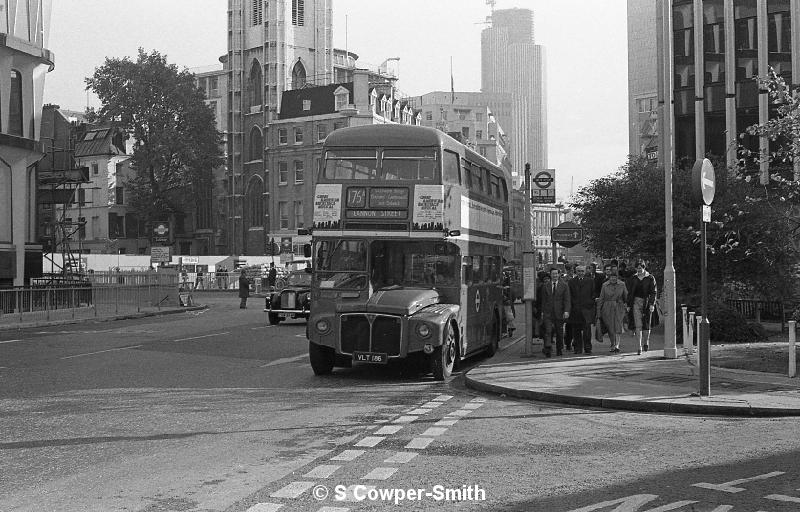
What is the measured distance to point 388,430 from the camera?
Result: 428 inches

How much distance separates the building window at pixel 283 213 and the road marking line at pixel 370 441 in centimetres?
8348

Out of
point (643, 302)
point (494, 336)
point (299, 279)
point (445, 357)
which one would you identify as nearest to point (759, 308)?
point (643, 302)

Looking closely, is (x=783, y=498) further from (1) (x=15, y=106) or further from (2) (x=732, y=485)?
(1) (x=15, y=106)

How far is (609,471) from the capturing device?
337 inches

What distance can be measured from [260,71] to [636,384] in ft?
293

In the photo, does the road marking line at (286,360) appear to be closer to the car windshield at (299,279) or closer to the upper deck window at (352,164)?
the upper deck window at (352,164)

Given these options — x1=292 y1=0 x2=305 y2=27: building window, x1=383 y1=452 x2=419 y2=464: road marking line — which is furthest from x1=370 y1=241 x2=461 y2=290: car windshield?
x1=292 y1=0 x2=305 y2=27: building window

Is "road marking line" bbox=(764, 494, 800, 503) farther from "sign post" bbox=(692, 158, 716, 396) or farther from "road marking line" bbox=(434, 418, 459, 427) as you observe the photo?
"sign post" bbox=(692, 158, 716, 396)

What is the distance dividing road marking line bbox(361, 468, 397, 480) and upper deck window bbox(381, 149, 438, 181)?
29.8 feet

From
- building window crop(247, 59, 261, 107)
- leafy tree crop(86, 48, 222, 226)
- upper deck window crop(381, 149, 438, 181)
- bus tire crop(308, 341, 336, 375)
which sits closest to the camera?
bus tire crop(308, 341, 336, 375)

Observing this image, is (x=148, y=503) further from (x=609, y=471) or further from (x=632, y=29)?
(x=632, y=29)

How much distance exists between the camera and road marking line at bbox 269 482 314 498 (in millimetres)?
7488

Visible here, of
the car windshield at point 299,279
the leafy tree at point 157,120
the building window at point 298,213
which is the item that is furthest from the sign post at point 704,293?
the building window at point 298,213

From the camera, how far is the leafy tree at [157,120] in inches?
3145
